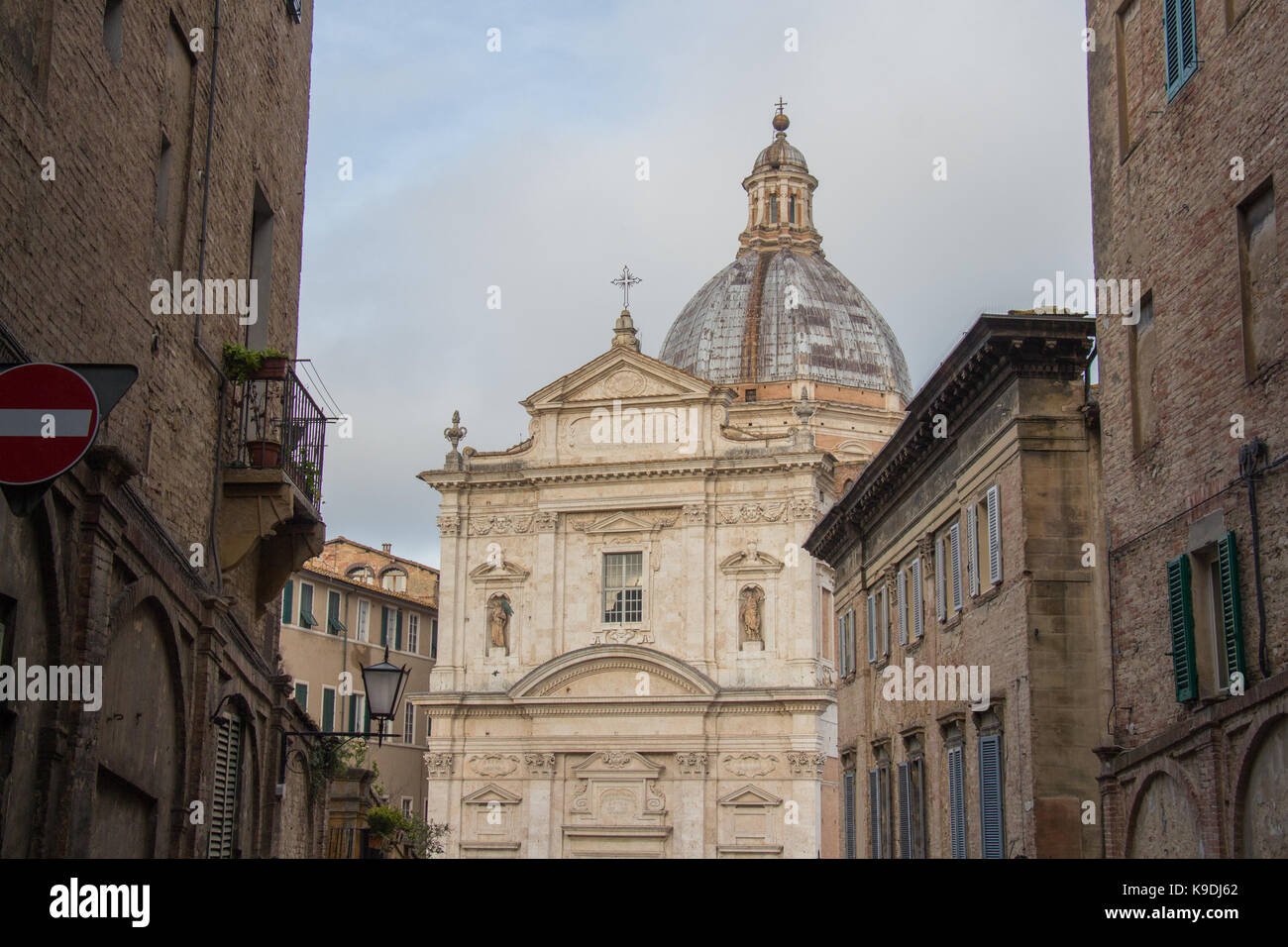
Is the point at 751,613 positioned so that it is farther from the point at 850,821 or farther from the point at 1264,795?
the point at 1264,795

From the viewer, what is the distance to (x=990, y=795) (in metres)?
22.1

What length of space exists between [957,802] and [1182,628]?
338 inches

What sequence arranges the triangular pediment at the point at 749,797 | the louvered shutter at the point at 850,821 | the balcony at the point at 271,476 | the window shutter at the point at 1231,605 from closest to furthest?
the window shutter at the point at 1231,605 < the balcony at the point at 271,476 < the louvered shutter at the point at 850,821 < the triangular pediment at the point at 749,797

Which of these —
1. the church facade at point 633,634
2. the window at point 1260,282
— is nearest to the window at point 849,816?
the church facade at point 633,634

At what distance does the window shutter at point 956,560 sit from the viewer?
24.7 meters

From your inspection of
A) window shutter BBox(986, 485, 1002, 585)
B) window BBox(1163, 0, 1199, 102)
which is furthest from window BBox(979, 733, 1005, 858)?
window BBox(1163, 0, 1199, 102)

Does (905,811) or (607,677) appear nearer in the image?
(905,811)

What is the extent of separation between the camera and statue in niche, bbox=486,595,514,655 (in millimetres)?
54625

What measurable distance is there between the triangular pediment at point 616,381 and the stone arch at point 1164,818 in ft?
126

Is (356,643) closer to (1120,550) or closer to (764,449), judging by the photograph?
(764,449)

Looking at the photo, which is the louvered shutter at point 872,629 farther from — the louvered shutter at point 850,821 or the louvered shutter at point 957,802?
the louvered shutter at point 957,802

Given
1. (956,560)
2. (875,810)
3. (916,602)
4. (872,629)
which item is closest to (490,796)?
(872,629)

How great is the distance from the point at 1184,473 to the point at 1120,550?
2.24 metres
